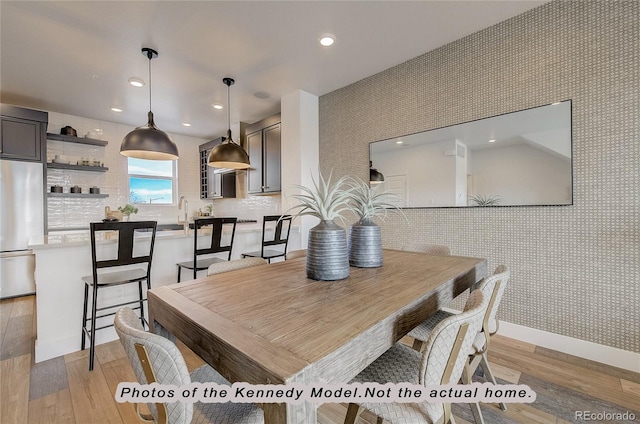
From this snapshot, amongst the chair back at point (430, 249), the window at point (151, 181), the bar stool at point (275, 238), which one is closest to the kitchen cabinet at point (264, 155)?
the bar stool at point (275, 238)

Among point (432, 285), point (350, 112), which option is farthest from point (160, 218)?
point (432, 285)

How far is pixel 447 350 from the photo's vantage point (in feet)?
2.69

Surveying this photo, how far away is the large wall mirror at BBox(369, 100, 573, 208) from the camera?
2.07 metres

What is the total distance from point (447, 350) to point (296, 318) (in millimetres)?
472

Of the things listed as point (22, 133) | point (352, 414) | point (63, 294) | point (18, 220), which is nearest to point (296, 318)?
point (352, 414)

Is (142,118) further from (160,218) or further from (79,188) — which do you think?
(160,218)

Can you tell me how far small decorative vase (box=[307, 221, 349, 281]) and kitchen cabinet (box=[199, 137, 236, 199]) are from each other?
407 cm

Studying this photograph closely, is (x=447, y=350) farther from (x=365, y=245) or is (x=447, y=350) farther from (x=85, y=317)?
(x=85, y=317)

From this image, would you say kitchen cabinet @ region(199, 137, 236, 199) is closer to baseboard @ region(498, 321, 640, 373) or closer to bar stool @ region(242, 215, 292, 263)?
bar stool @ region(242, 215, 292, 263)

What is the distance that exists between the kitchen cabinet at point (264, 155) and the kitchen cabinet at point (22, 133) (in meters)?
2.75

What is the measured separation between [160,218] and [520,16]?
6.03 meters

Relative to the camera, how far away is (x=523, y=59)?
87.0 inches

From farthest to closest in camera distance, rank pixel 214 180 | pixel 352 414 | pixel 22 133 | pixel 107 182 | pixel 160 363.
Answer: pixel 214 180 → pixel 107 182 → pixel 22 133 → pixel 352 414 → pixel 160 363

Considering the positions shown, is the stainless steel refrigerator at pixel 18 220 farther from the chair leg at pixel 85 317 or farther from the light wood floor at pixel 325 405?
the chair leg at pixel 85 317
